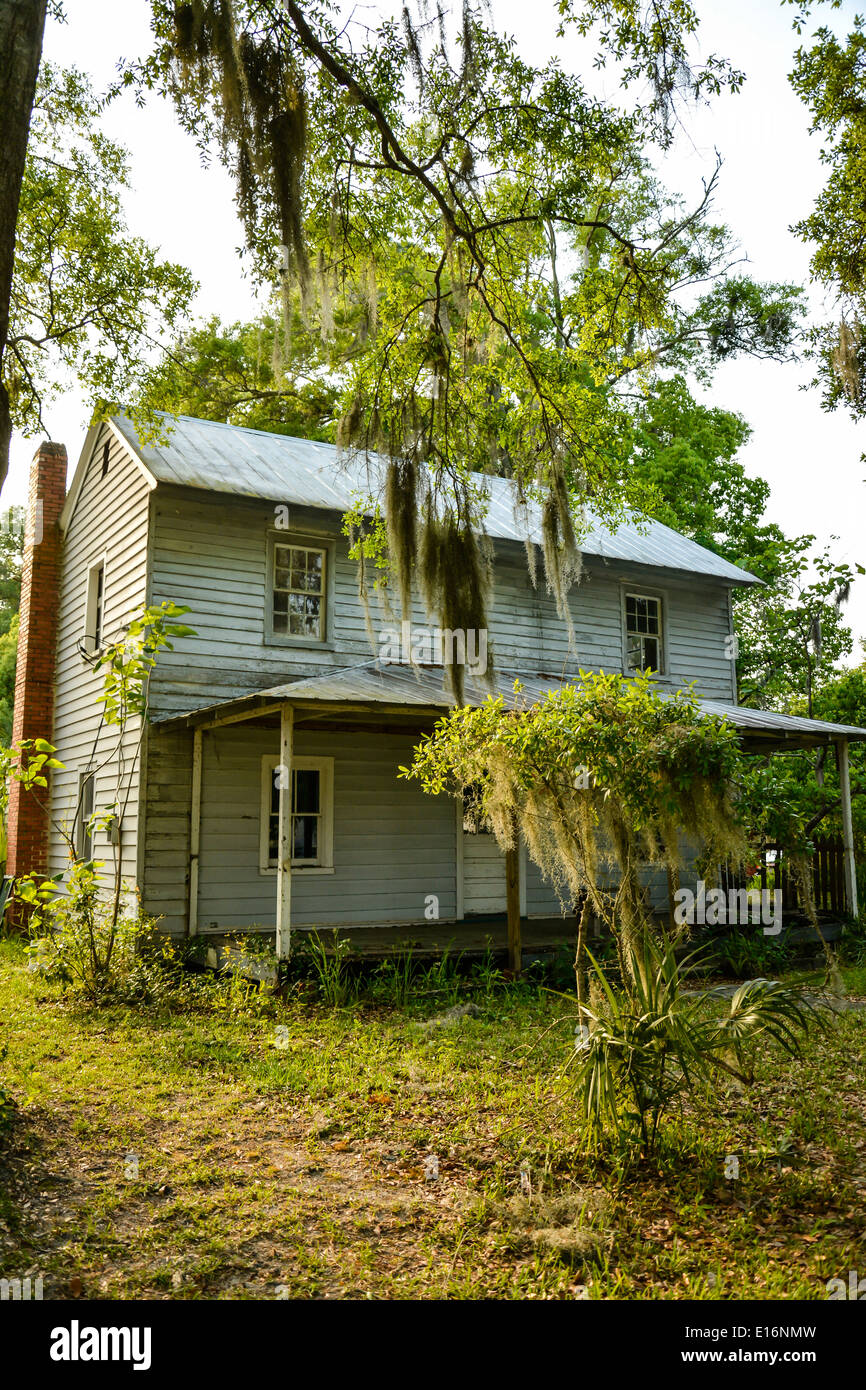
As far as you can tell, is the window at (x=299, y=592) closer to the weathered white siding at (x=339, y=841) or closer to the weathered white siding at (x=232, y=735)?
the weathered white siding at (x=232, y=735)

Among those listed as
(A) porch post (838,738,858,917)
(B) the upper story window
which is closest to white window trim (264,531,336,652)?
(B) the upper story window

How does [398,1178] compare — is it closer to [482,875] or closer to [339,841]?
[339,841]

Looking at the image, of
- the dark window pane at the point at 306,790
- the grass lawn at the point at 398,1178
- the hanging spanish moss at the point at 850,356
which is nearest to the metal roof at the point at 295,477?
the hanging spanish moss at the point at 850,356

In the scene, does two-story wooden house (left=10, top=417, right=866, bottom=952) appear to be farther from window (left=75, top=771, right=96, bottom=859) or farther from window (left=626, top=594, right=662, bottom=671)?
window (left=626, top=594, right=662, bottom=671)

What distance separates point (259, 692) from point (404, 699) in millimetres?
1585

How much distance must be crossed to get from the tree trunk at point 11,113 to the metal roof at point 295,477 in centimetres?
424

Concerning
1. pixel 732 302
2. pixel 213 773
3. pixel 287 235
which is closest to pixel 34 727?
pixel 213 773

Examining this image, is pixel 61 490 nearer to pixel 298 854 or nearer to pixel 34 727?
pixel 34 727

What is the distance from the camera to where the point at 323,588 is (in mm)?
12328

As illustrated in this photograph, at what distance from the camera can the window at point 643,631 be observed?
15.5 metres

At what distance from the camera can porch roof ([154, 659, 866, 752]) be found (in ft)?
29.9

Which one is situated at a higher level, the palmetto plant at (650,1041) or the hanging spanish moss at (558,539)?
the hanging spanish moss at (558,539)

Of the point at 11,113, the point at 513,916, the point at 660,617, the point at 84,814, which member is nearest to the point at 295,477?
the point at 84,814

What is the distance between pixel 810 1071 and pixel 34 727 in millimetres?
12140
